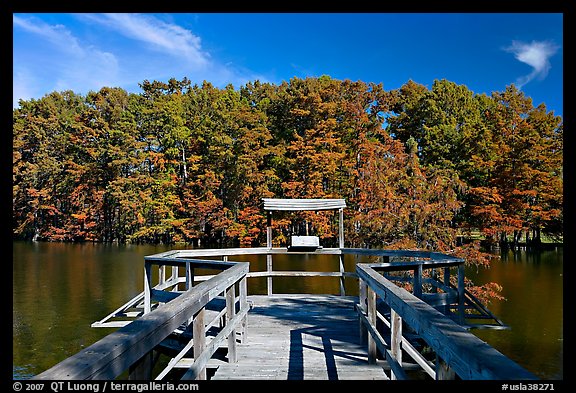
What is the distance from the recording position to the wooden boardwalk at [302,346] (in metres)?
3.96

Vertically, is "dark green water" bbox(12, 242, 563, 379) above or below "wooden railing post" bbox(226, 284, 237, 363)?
below

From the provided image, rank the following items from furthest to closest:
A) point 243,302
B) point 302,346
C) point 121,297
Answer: point 121,297 → point 302,346 → point 243,302

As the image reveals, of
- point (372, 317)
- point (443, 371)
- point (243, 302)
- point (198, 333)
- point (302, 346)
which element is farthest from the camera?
point (302, 346)

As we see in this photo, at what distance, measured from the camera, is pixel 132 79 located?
36.3m

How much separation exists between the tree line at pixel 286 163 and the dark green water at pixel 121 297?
2.11 metres

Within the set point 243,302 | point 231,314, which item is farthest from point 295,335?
point 231,314

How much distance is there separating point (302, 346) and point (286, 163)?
73.5 feet

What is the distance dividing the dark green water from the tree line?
2.11 meters

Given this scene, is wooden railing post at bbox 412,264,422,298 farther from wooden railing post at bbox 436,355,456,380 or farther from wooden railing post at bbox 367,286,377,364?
wooden railing post at bbox 436,355,456,380

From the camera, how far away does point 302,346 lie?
16.2 feet

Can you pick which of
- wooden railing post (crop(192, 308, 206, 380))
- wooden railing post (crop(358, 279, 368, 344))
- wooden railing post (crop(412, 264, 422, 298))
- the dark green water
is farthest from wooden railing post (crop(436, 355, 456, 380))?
the dark green water

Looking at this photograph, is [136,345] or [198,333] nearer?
[136,345]

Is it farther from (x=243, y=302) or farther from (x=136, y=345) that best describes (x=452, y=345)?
(x=243, y=302)

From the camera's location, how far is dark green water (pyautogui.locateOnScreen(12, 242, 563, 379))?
9.55 metres
